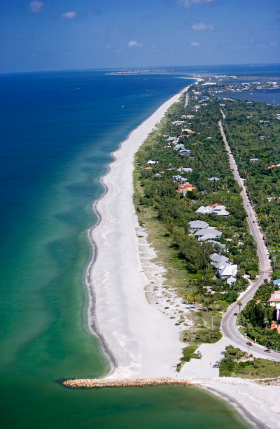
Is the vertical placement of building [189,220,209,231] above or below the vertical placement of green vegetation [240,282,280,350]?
above

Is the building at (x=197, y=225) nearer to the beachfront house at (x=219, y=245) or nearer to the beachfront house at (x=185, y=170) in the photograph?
the beachfront house at (x=219, y=245)

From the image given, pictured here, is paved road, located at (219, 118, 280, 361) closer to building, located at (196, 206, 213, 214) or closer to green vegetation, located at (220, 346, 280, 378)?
green vegetation, located at (220, 346, 280, 378)

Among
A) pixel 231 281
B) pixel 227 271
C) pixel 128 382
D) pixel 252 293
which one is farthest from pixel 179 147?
pixel 128 382

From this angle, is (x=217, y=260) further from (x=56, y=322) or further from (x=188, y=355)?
(x=56, y=322)

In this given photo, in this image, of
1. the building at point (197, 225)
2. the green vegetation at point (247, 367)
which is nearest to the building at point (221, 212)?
Answer: the building at point (197, 225)

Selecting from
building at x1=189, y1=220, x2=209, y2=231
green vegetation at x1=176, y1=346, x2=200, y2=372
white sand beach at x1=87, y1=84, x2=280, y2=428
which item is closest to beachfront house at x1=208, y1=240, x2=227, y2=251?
building at x1=189, y1=220, x2=209, y2=231

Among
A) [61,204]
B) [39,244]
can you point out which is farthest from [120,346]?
[61,204]
